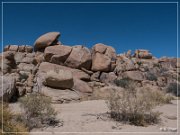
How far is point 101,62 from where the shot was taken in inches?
831

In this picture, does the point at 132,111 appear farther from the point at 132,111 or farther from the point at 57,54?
the point at 57,54

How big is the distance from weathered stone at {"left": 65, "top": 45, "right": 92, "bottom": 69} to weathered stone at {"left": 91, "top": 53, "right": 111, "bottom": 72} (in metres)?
0.53

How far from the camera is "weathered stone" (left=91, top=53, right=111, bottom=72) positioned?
20.7 m

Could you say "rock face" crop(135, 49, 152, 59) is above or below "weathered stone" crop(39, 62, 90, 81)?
above

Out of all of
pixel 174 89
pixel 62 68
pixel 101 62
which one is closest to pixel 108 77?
pixel 101 62

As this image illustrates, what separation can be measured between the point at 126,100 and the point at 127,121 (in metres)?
0.87

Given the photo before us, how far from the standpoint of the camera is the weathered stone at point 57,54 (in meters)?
19.0

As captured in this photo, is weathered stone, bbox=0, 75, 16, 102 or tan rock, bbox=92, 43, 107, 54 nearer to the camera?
weathered stone, bbox=0, 75, 16, 102

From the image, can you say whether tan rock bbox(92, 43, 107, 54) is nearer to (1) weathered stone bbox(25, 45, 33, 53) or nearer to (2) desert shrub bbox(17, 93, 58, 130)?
(2) desert shrub bbox(17, 93, 58, 130)

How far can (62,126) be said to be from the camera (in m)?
7.34

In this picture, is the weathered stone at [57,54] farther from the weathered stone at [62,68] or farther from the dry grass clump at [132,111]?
the dry grass clump at [132,111]

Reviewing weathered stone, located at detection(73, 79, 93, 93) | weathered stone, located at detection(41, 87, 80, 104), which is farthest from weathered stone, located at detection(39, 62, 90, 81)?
weathered stone, located at detection(41, 87, 80, 104)

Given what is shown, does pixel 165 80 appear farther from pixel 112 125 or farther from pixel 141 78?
pixel 112 125

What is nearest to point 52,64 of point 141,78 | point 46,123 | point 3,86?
point 3,86
